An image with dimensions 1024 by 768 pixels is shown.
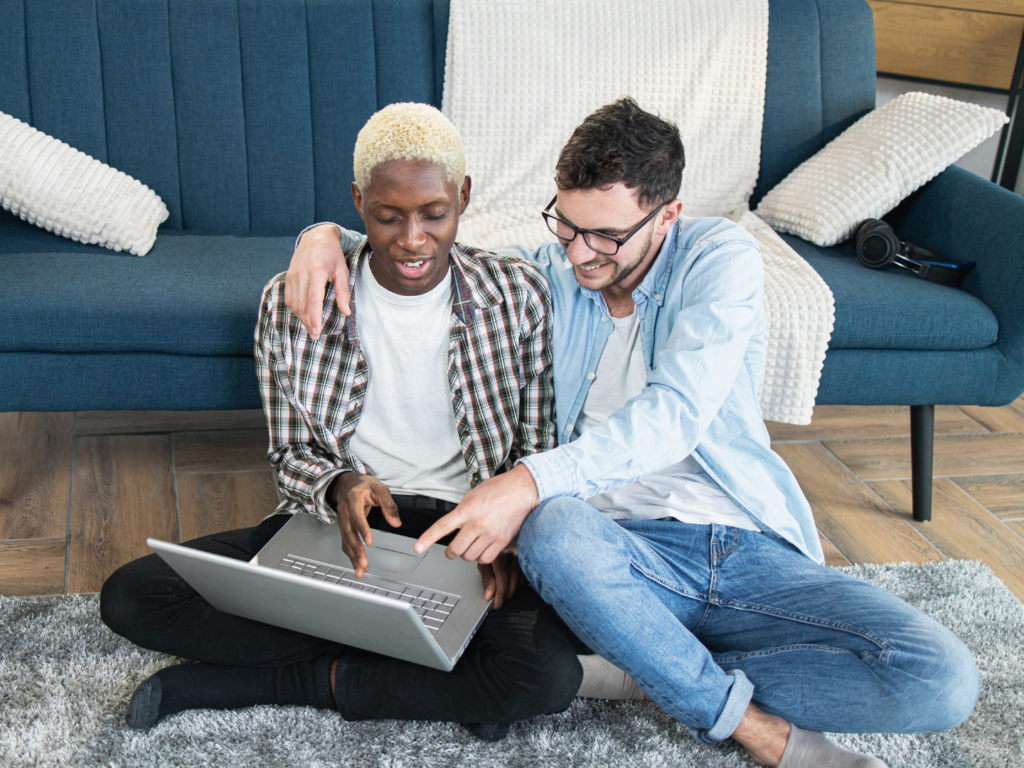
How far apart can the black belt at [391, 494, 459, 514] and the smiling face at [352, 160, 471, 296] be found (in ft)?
1.06

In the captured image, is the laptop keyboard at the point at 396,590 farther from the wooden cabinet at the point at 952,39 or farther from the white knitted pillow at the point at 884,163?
the wooden cabinet at the point at 952,39

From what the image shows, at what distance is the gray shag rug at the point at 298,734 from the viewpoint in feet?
3.87

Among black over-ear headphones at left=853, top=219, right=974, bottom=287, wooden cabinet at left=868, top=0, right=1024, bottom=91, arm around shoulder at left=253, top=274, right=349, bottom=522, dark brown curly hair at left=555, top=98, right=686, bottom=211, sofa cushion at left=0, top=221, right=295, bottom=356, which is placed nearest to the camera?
dark brown curly hair at left=555, top=98, right=686, bottom=211

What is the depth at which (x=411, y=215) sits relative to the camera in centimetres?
122

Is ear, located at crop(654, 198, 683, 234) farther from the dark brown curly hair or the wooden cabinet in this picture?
the wooden cabinet

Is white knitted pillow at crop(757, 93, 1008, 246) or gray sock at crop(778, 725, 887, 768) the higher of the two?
white knitted pillow at crop(757, 93, 1008, 246)

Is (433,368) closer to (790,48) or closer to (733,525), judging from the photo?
(733,525)

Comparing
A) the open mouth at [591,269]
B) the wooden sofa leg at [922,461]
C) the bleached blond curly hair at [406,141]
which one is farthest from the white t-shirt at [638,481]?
the wooden sofa leg at [922,461]

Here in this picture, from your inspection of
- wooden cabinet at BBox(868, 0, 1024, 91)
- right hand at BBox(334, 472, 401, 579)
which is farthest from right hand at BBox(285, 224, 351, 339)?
wooden cabinet at BBox(868, 0, 1024, 91)

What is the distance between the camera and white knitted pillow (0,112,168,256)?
6.03 feet

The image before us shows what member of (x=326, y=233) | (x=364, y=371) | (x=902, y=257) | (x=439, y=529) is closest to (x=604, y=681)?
(x=439, y=529)

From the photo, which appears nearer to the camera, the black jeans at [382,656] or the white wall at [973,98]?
the black jeans at [382,656]

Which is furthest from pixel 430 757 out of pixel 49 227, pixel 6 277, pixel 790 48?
pixel 790 48

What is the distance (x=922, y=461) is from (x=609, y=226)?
1076mm
